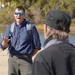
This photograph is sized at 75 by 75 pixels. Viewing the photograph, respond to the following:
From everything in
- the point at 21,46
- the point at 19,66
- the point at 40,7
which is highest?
the point at 21,46

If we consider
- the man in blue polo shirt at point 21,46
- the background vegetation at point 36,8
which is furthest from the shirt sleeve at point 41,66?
the background vegetation at point 36,8

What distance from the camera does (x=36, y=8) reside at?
173ft

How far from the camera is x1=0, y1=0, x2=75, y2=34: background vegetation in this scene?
4977 cm

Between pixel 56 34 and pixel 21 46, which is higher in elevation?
pixel 56 34

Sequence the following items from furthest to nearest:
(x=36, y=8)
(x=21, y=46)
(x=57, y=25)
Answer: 1. (x=36, y=8)
2. (x=21, y=46)
3. (x=57, y=25)

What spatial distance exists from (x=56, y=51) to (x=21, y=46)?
2661mm

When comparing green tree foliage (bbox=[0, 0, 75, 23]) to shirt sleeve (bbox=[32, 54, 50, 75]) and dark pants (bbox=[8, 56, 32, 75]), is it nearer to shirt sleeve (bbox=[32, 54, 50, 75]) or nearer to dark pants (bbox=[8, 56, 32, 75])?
dark pants (bbox=[8, 56, 32, 75])

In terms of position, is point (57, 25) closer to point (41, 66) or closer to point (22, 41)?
point (41, 66)

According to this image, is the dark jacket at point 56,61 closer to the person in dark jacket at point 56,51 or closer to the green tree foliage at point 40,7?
the person in dark jacket at point 56,51

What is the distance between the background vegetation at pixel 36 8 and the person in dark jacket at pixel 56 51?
4435cm

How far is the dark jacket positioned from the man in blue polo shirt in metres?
2.59

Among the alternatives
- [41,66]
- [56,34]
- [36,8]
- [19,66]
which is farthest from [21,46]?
[36,8]

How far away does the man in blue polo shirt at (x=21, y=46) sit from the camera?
5.27 meters

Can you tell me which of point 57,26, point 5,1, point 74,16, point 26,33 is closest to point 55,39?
point 57,26
